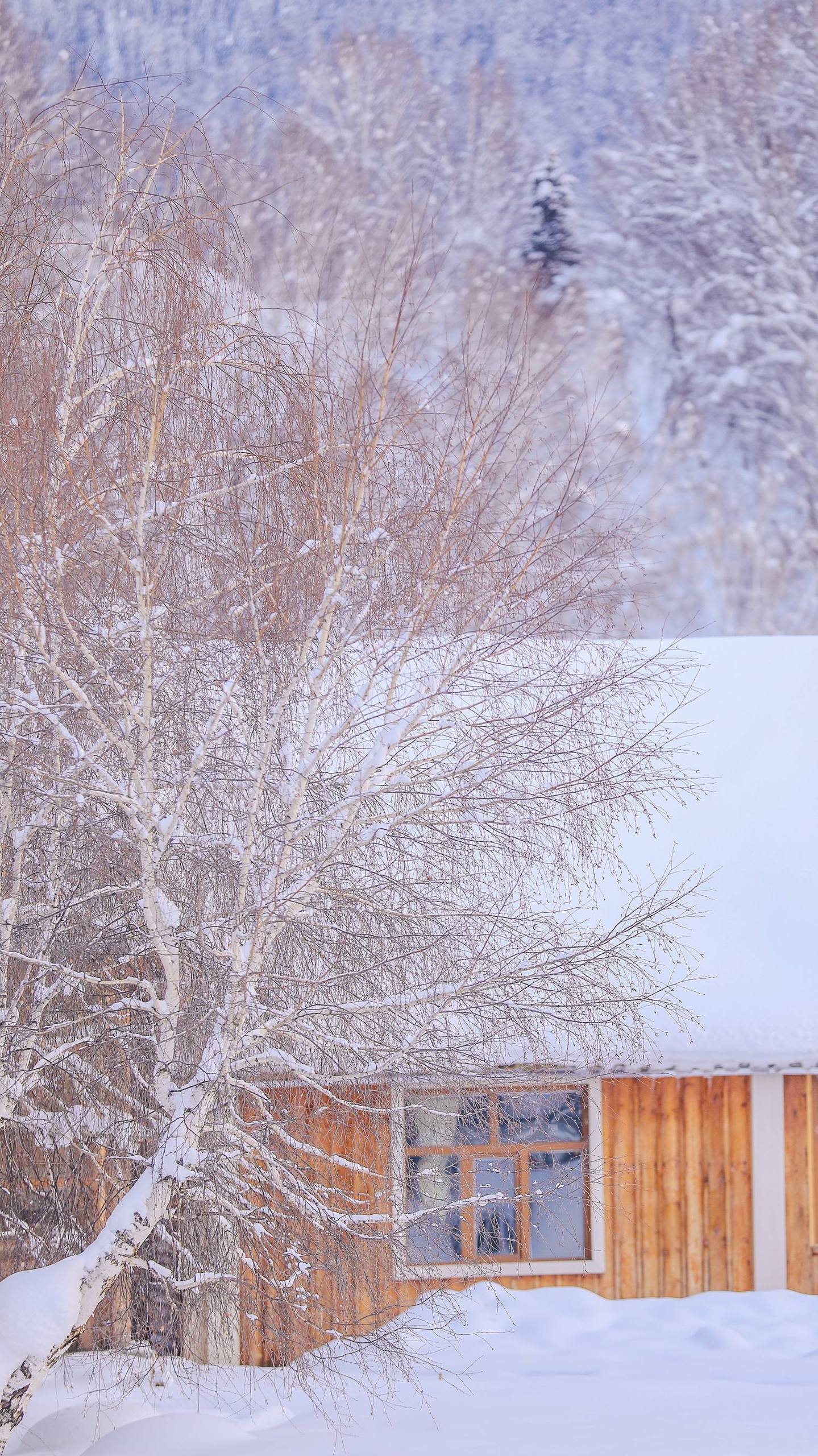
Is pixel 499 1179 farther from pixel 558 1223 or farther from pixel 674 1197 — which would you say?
pixel 674 1197

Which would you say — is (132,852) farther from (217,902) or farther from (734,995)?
(734,995)

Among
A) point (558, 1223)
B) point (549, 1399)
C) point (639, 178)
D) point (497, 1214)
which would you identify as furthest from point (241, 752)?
point (639, 178)

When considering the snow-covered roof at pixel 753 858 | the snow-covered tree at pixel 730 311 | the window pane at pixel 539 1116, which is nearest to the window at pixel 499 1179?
the window pane at pixel 539 1116

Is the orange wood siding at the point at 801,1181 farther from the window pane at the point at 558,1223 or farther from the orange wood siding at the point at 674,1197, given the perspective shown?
the window pane at the point at 558,1223

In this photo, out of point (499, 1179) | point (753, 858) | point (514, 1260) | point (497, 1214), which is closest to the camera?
point (497, 1214)

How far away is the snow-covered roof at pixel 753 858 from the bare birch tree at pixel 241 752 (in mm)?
1703

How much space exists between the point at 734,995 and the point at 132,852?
14.2 feet

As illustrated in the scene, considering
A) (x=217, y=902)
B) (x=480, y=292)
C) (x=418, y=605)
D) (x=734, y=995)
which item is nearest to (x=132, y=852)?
(x=217, y=902)

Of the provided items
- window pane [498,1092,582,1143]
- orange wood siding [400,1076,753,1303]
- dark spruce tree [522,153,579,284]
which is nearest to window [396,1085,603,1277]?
window pane [498,1092,582,1143]

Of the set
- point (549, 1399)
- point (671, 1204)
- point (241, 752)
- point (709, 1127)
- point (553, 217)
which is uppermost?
point (553, 217)

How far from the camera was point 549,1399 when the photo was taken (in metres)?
7.49

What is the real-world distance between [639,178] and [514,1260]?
2972cm

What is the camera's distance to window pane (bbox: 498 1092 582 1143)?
6105mm

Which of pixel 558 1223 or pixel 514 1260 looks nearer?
pixel 514 1260
